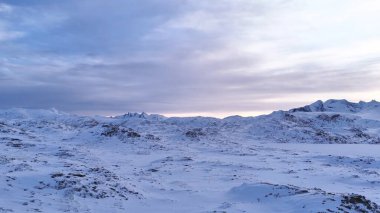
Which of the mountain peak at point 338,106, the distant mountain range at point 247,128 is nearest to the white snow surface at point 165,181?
the distant mountain range at point 247,128

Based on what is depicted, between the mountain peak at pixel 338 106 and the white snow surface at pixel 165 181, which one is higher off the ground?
the mountain peak at pixel 338 106

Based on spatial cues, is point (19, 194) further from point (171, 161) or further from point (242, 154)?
point (242, 154)

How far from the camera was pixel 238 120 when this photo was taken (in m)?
126

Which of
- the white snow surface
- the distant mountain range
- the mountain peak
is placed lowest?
the white snow surface

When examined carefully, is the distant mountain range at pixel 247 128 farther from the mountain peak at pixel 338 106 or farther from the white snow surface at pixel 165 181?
the mountain peak at pixel 338 106

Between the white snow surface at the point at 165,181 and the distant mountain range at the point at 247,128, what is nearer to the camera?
the white snow surface at the point at 165,181

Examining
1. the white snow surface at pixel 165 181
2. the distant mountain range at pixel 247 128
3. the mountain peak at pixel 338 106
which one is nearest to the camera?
the white snow surface at pixel 165 181

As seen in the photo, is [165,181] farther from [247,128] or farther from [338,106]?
[338,106]

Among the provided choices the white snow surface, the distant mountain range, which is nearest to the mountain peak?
the distant mountain range

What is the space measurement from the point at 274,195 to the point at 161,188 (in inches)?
302

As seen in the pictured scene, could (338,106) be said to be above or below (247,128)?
above

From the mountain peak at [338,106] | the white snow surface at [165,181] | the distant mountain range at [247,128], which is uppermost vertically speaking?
the mountain peak at [338,106]

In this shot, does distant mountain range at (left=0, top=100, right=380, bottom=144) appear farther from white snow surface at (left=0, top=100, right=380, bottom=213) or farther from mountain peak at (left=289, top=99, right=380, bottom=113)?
mountain peak at (left=289, top=99, right=380, bottom=113)

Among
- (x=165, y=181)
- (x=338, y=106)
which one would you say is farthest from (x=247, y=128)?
(x=338, y=106)
